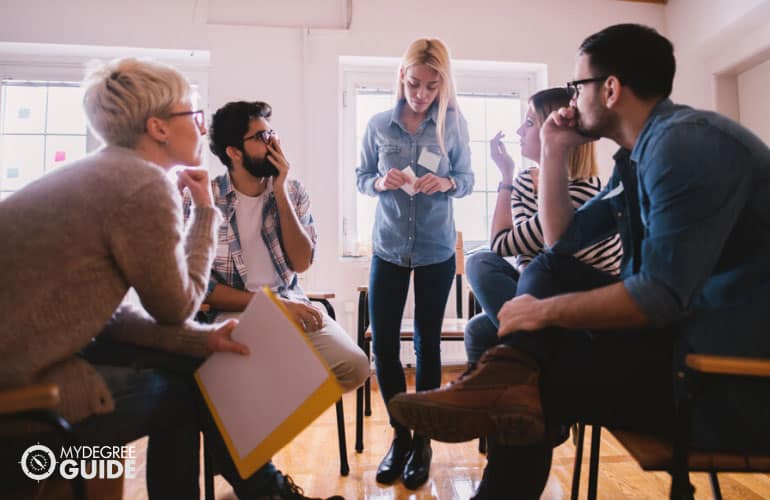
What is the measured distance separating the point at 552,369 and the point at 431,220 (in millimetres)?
954

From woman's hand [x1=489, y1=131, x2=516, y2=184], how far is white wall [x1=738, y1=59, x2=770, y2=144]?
2.46 metres

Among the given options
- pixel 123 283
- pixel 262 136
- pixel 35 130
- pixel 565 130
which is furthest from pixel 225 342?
pixel 35 130

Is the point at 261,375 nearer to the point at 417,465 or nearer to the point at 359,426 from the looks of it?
the point at 417,465

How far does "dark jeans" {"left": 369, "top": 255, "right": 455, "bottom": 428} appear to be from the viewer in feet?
5.71

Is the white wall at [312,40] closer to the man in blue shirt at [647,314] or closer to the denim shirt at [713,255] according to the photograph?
the man in blue shirt at [647,314]

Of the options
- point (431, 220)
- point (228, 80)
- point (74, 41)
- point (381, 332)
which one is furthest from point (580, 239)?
point (74, 41)

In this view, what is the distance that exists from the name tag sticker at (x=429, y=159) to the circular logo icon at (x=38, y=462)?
143cm

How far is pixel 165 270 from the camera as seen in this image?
894 millimetres

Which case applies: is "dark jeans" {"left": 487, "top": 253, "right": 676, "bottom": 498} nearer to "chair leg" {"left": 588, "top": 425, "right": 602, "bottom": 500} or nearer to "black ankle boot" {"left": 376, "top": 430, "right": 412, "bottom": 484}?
"chair leg" {"left": 588, "top": 425, "right": 602, "bottom": 500}

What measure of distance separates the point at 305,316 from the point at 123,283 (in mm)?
607

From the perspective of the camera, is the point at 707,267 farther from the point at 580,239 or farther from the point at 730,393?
the point at 580,239

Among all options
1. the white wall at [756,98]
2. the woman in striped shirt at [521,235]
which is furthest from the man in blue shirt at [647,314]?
the white wall at [756,98]

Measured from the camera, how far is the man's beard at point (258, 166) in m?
1.62

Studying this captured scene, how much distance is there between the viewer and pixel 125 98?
3.41ft
